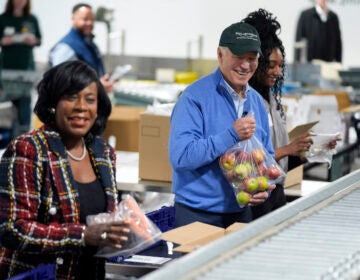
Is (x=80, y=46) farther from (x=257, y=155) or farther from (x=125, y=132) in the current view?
(x=257, y=155)

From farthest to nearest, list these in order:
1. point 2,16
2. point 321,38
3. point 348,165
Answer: point 321,38 → point 2,16 → point 348,165

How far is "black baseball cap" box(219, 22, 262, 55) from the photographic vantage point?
12.2 feet

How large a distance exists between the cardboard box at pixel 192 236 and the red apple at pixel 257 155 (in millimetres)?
603

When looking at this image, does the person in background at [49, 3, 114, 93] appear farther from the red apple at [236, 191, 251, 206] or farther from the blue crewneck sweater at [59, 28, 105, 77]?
the red apple at [236, 191, 251, 206]

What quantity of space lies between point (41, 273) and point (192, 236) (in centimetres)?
50

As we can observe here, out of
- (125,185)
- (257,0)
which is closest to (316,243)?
(125,185)

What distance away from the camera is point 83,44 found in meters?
8.08

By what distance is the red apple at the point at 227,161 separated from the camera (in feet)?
12.3

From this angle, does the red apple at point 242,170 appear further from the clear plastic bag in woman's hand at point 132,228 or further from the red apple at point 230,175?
the clear plastic bag in woman's hand at point 132,228

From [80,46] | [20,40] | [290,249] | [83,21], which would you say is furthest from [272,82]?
[20,40]

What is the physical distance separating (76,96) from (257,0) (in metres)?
10.6

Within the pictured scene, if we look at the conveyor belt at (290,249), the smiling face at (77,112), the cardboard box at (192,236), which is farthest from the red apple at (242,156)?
the conveyor belt at (290,249)

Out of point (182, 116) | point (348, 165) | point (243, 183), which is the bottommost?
point (348, 165)

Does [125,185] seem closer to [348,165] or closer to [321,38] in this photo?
[348,165]
